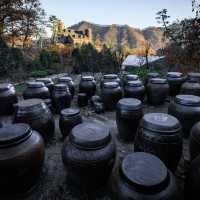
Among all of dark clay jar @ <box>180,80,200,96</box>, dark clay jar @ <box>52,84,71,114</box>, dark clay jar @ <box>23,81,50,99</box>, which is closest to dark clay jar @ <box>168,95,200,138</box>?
dark clay jar @ <box>180,80,200,96</box>

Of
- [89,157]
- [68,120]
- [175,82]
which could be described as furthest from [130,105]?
[175,82]

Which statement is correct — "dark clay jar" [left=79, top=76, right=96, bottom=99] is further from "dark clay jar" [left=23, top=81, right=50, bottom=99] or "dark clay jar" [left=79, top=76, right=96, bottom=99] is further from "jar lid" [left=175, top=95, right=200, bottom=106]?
"jar lid" [left=175, top=95, right=200, bottom=106]

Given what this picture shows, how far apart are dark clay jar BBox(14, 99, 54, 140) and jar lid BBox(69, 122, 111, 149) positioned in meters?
1.34

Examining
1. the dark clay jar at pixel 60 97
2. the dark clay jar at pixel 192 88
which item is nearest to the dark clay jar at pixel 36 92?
the dark clay jar at pixel 60 97

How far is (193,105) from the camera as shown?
4.42m

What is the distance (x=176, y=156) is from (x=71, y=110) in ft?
9.01

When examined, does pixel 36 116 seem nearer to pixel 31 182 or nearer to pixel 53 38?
pixel 31 182

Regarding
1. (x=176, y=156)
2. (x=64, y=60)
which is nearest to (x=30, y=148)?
(x=176, y=156)

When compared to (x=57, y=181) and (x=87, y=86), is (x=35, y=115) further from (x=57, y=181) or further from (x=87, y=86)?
(x=87, y=86)

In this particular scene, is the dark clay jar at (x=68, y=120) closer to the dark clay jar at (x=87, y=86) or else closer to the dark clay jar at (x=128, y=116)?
Answer: the dark clay jar at (x=128, y=116)

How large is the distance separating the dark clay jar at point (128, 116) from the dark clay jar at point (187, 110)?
3.03 ft

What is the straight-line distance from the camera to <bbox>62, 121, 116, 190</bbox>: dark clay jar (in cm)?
287

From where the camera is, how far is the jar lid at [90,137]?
9.53 ft

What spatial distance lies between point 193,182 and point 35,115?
129 inches
